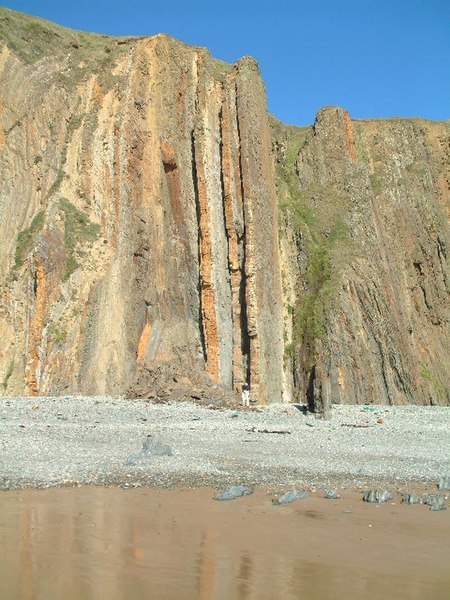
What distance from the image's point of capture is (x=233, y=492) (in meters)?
10.1

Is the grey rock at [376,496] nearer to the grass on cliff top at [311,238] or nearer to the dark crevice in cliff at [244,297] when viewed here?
the dark crevice in cliff at [244,297]

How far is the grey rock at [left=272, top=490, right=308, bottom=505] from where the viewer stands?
9.76 m

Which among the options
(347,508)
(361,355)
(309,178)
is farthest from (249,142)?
(347,508)

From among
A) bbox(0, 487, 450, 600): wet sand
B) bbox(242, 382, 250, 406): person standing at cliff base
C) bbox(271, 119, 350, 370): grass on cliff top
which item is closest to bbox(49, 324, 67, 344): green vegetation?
bbox(242, 382, 250, 406): person standing at cliff base

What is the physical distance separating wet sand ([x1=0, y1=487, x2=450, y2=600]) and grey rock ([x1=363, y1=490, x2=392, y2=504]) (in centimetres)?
15

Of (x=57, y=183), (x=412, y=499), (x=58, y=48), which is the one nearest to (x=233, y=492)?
(x=412, y=499)

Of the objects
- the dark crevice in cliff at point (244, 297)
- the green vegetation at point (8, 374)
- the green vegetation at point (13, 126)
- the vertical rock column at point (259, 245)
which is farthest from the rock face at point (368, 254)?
the green vegetation at point (13, 126)

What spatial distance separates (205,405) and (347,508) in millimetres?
13860

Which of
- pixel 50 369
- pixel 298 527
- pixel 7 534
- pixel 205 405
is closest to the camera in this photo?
pixel 7 534

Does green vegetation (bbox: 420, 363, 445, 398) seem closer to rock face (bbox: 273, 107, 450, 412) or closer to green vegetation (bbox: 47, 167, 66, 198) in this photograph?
rock face (bbox: 273, 107, 450, 412)

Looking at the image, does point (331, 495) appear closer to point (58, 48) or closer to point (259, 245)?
point (259, 245)

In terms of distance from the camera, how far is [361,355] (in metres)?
32.7

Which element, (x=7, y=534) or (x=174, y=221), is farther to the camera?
(x=174, y=221)

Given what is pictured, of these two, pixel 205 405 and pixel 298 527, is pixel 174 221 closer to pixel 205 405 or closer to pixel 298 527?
pixel 205 405
